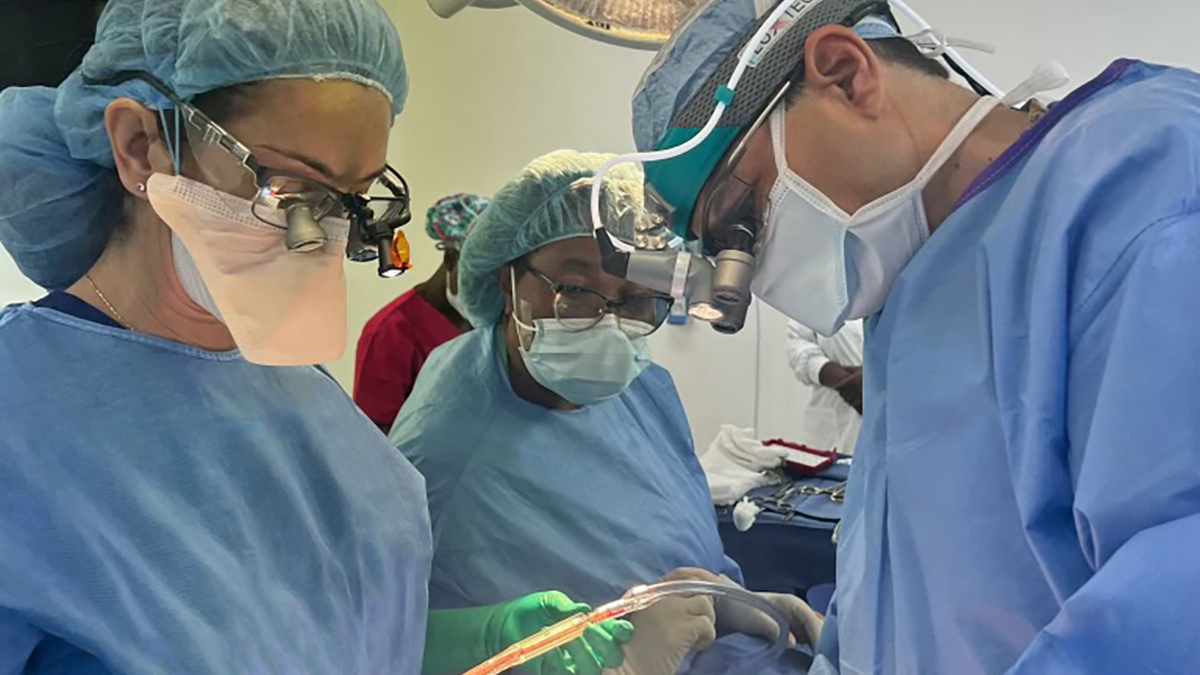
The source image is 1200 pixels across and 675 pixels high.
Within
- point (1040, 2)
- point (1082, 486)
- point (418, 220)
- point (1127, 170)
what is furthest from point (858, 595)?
point (1040, 2)

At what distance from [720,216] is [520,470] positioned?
79 centimetres

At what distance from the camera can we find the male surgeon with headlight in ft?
2.08

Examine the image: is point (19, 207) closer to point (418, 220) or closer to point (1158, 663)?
point (1158, 663)

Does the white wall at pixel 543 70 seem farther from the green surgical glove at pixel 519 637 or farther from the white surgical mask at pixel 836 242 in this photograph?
the white surgical mask at pixel 836 242

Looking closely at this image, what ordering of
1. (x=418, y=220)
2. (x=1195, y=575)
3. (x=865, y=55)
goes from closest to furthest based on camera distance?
1. (x=1195, y=575)
2. (x=865, y=55)
3. (x=418, y=220)

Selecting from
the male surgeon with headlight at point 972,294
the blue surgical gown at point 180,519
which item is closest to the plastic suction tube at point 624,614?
the blue surgical gown at point 180,519

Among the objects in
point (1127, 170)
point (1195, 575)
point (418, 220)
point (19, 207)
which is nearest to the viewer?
point (1195, 575)

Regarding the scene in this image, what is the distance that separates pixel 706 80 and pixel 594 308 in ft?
2.40

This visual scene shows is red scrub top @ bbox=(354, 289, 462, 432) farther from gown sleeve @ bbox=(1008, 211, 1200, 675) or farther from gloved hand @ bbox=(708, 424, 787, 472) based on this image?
gown sleeve @ bbox=(1008, 211, 1200, 675)

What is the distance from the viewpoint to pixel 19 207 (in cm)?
102

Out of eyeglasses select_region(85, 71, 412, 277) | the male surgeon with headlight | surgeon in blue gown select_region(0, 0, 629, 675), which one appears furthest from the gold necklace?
the male surgeon with headlight

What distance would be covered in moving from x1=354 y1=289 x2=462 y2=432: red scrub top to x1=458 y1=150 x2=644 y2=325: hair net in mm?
776

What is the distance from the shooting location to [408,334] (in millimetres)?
2510

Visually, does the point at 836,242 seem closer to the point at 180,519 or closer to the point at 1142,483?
the point at 1142,483
